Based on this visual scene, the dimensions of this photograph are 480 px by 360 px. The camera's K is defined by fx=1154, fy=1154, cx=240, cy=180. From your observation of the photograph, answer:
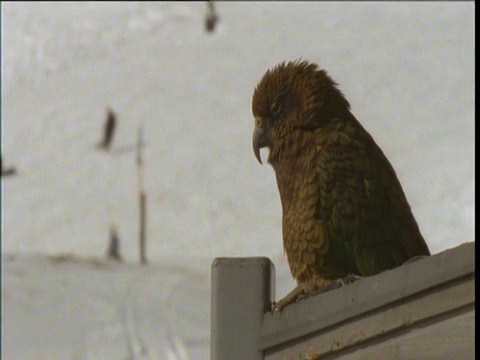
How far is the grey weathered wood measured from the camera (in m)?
2.57

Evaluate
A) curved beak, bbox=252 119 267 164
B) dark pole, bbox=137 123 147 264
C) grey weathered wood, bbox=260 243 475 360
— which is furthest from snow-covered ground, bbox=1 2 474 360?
grey weathered wood, bbox=260 243 475 360

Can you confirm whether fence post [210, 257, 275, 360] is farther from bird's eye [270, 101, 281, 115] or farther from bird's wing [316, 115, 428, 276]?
bird's eye [270, 101, 281, 115]

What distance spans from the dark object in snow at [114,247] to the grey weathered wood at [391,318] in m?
13.3

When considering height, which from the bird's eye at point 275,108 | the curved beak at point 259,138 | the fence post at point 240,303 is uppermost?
the bird's eye at point 275,108

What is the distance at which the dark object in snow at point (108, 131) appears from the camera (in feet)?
65.2

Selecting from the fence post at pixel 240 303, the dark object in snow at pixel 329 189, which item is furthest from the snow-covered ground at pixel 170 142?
the fence post at pixel 240 303

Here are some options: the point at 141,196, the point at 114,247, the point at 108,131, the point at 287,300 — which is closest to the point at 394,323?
the point at 287,300

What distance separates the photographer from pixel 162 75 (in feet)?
70.5

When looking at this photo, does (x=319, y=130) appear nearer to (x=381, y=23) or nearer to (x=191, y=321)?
(x=191, y=321)

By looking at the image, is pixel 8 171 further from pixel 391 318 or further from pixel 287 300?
pixel 391 318

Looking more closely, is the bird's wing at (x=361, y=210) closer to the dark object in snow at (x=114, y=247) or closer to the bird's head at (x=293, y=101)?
the bird's head at (x=293, y=101)

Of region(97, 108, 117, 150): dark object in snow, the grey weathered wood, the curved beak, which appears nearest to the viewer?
the grey weathered wood

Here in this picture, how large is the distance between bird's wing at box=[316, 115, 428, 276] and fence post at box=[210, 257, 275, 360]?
0.73 metres

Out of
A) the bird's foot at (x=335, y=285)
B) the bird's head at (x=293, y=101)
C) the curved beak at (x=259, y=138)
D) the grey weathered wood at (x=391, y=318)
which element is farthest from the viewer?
the curved beak at (x=259, y=138)
